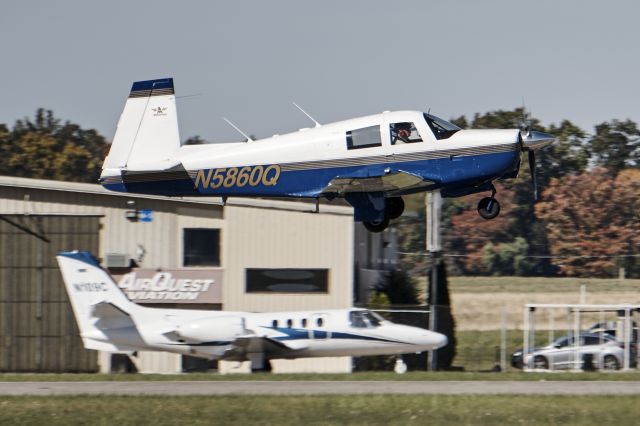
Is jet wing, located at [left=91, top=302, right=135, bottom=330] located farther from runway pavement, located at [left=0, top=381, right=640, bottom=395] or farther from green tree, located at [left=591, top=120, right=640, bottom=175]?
green tree, located at [left=591, top=120, right=640, bottom=175]

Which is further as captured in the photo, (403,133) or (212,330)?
(212,330)

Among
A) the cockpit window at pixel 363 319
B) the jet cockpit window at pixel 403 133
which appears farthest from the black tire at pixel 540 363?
the jet cockpit window at pixel 403 133

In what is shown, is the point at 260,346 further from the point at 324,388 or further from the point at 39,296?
the point at 39,296

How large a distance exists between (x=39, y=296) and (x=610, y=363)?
1854 cm

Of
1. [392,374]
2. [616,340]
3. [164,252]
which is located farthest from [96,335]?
[616,340]

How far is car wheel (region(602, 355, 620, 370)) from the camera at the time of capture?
107ft

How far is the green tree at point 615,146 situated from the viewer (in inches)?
3002

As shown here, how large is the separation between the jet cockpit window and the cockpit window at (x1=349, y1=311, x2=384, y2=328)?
10.4 meters

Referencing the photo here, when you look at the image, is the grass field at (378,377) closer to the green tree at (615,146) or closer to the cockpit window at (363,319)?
the cockpit window at (363,319)

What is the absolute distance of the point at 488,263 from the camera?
75.8 metres

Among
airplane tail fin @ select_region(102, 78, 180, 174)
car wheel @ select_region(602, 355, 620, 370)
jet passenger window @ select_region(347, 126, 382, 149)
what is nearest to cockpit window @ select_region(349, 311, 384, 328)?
car wheel @ select_region(602, 355, 620, 370)

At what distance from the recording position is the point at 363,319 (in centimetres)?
3148

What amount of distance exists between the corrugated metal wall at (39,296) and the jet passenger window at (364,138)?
56.0ft

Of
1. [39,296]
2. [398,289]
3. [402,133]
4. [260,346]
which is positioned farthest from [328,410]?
[39,296]
